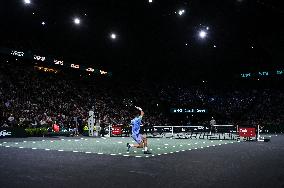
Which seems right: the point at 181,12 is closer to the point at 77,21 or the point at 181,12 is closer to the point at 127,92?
the point at 77,21

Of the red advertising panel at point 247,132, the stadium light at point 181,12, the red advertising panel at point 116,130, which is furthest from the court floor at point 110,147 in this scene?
the red advertising panel at point 116,130

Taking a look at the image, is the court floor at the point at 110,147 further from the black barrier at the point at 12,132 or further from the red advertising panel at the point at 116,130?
the red advertising panel at the point at 116,130

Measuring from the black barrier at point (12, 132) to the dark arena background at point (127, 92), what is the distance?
0.09m

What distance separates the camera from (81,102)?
38094mm

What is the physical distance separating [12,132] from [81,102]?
11.8 meters

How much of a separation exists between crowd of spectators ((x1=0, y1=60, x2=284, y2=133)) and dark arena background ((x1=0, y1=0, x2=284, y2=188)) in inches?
5.9

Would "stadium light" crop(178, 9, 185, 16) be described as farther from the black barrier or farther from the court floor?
the black barrier

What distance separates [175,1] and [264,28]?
8.69 meters

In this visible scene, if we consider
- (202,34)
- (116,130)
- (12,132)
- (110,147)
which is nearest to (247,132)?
(202,34)

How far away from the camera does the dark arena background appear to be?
9.29m

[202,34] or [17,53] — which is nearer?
[202,34]

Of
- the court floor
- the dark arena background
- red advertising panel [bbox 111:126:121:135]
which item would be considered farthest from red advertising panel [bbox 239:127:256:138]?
red advertising panel [bbox 111:126:121:135]

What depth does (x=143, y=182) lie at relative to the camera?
734cm

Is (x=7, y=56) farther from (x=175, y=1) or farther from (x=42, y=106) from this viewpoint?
(x=175, y=1)
